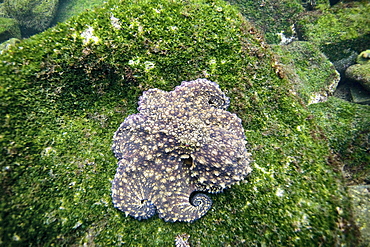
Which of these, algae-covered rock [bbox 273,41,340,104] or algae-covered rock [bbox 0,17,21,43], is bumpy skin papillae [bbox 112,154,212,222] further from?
algae-covered rock [bbox 0,17,21,43]

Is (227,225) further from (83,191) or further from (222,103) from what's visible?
(83,191)

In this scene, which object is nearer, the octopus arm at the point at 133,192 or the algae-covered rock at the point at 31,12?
the octopus arm at the point at 133,192

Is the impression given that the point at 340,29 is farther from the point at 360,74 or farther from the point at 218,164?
the point at 218,164

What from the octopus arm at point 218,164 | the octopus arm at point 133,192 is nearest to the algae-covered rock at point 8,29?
the octopus arm at point 133,192

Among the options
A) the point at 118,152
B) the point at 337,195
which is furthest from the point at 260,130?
the point at 118,152

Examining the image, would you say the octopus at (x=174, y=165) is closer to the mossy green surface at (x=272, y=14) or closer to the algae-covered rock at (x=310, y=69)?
the algae-covered rock at (x=310, y=69)

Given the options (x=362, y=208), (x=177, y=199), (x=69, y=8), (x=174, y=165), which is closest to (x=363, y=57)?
(x=362, y=208)
